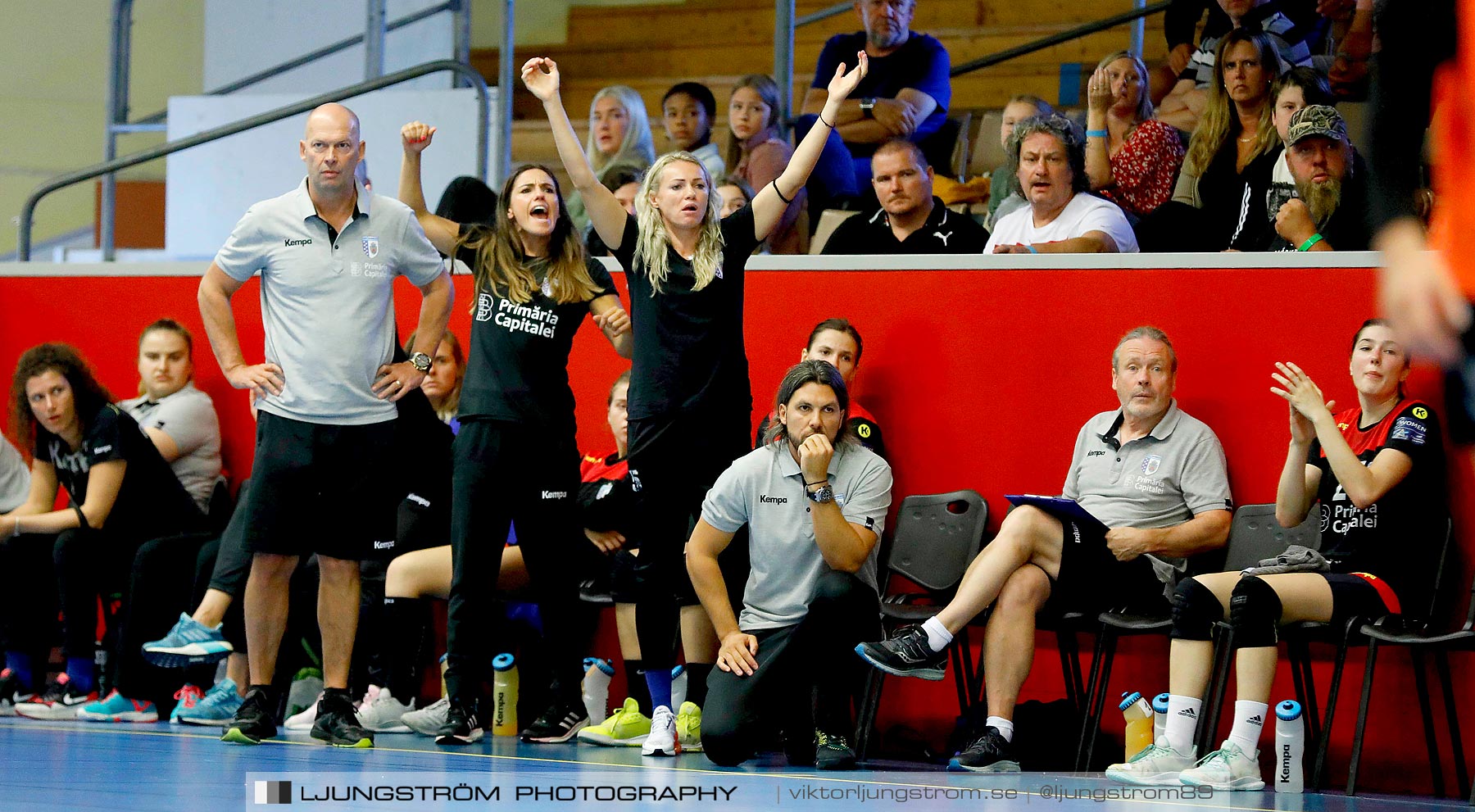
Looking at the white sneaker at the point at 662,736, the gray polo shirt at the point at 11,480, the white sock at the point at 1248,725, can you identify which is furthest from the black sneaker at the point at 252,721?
the white sock at the point at 1248,725

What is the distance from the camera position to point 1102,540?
15.8 ft

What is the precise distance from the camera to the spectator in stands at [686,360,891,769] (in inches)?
176

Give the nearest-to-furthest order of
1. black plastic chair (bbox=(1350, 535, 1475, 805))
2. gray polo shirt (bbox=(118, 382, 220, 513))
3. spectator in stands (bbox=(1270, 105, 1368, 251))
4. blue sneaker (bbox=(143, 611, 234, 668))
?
black plastic chair (bbox=(1350, 535, 1475, 805)) → blue sneaker (bbox=(143, 611, 234, 668)) → spectator in stands (bbox=(1270, 105, 1368, 251)) → gray polo shirt (bbox=(118, 382, 220, 513))

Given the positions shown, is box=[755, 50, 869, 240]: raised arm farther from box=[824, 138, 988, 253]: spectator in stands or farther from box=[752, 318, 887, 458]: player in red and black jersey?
box=[824, 138, 988, 253]: spectator in stands

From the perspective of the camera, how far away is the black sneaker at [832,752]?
453 cm

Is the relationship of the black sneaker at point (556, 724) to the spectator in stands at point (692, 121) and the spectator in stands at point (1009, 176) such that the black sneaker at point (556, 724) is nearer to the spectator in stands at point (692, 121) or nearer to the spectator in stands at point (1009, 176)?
the spectator in stands at point (1009, 176)

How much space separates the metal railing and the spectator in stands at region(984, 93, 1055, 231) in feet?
7.06

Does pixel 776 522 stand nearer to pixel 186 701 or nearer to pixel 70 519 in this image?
pixel 186 701

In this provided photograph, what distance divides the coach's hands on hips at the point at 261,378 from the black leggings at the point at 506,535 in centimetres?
61

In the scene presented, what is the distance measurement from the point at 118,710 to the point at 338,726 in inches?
52.6

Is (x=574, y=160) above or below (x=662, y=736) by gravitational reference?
above

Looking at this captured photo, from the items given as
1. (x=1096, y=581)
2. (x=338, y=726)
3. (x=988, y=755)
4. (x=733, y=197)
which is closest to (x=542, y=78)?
(x=733, y=197)

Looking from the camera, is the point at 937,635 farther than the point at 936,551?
No

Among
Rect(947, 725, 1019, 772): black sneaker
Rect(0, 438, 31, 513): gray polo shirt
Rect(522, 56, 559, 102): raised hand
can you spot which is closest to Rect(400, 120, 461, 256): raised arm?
Rect(522, 56, 559, 102): raised hand
